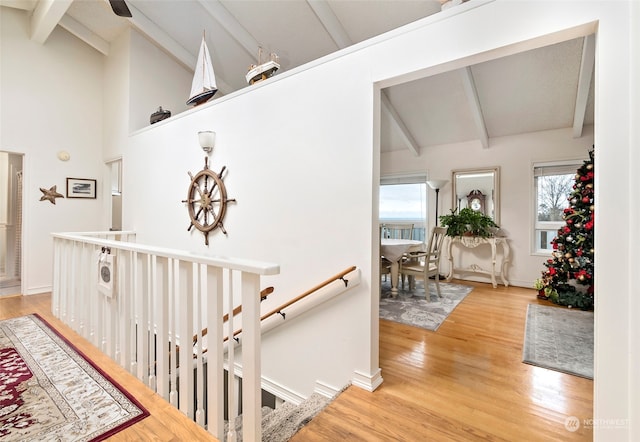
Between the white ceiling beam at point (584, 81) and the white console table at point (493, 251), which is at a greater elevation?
the white ceiling beam at point (584, 81)

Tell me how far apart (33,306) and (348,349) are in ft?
13.7

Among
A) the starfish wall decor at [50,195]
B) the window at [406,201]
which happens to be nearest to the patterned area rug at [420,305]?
the window at [406,201]

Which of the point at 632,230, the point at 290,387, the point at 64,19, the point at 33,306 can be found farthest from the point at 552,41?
the point at 64,19

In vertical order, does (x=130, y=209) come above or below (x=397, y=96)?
below

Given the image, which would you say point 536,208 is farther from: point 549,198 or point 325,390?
point 325,390

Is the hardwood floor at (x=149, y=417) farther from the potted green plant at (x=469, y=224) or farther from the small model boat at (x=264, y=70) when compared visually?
the potted green plant at (x=469, y=224)

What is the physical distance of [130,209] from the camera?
4484 millimetres

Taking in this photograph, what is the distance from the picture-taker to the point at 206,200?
126 inches

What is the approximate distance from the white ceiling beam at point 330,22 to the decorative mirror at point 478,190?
9.90 feet

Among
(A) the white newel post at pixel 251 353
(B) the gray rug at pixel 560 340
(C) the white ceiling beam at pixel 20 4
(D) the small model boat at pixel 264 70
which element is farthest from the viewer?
(C) the white ceiling beam at pixel 20 4

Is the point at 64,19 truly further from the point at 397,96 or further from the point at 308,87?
the point at 397,96

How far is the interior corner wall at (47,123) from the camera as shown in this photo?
4.20 metres

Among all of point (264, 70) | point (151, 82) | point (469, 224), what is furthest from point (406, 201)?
point (151, 82)

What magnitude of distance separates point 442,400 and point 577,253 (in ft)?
10.4
